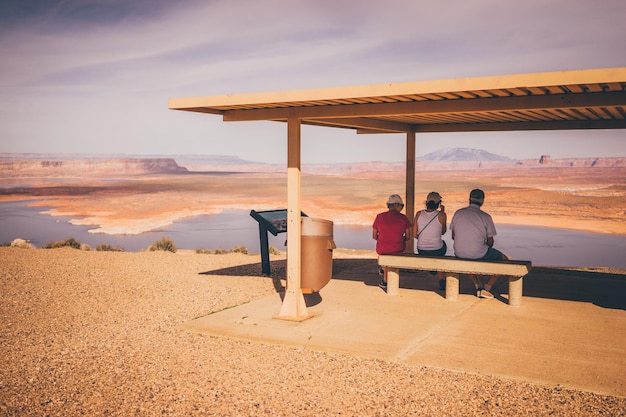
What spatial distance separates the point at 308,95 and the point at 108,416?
13.0 feet

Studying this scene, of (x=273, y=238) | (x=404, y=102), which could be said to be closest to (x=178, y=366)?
(x=404, y=102)

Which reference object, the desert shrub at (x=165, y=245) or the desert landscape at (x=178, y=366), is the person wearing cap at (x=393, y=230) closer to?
the desert landscape at (x=178, y=366)

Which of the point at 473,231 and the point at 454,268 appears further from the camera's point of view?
the point at 473,231

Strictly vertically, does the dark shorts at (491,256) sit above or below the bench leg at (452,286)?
above

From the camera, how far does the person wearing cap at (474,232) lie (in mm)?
9344

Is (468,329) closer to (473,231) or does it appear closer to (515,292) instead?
(515,292)

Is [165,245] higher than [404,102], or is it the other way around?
[404,102]

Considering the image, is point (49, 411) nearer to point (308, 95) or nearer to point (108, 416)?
point (108, 416)

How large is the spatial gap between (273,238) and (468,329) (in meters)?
42.5

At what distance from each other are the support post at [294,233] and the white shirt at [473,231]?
2392 millimetres

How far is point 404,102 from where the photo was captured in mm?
8156

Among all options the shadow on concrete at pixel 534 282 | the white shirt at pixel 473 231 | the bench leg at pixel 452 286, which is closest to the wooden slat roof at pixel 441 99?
the white shirt at pixel 473 231

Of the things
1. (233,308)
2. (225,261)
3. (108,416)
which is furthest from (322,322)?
(225,261)

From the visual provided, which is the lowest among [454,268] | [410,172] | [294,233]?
[454,268]
